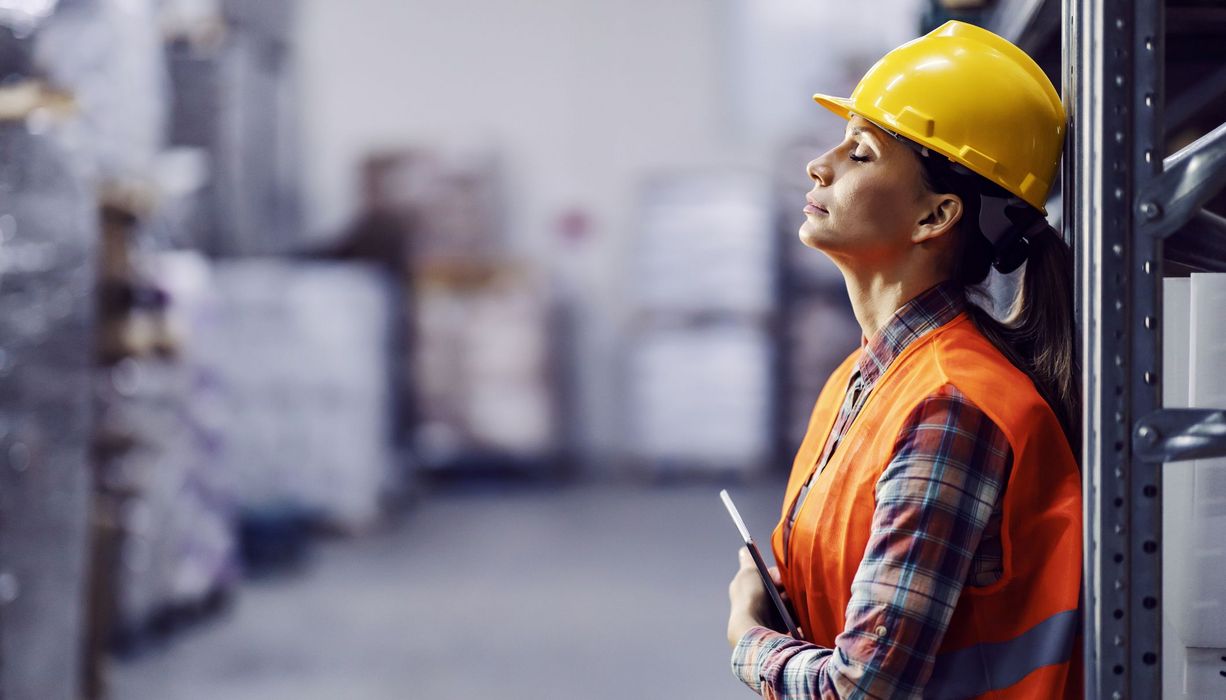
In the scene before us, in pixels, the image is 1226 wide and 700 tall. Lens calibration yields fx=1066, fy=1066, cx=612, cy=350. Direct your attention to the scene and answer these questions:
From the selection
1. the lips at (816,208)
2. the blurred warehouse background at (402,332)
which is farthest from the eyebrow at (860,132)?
the blurred warehouse background at (402,332)

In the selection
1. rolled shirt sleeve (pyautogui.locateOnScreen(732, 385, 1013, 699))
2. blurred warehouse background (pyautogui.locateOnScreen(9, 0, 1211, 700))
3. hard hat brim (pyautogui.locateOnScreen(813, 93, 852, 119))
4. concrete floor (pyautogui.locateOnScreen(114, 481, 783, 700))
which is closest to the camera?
rolled shirt sleeve (pyautogui.locateOnScreen(732, 385, 1013, 699))

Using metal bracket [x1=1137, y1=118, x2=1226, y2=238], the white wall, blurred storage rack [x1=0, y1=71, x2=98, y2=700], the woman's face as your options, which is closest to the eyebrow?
the woman's face

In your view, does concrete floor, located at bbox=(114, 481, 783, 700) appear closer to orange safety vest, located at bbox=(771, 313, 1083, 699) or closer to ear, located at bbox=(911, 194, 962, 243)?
orange safety vest, located at bbox=(771, 313, 1083, 699)

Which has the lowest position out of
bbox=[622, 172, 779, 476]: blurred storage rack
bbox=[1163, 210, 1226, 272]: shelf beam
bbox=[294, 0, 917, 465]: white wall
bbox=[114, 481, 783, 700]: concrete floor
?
bbox=[114, 481, 783, 700]: concrete floor

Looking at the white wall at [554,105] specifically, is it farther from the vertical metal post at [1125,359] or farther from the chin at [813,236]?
the vertical metal post at [1125,359]

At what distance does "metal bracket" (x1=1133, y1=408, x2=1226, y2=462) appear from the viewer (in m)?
1.35

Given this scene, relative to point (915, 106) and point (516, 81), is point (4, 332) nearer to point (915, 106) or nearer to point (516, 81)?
point (915, 106)

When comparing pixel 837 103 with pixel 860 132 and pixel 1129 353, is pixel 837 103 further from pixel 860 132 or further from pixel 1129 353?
pixel 1129 353

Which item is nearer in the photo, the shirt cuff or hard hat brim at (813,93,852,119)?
the shirt cuff

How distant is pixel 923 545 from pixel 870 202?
1.67 ft

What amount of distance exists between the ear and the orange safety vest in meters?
0.15

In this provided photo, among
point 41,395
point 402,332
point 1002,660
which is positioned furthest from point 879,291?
point 402,332

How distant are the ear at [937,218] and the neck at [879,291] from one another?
0.07m

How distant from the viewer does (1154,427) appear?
138cm
